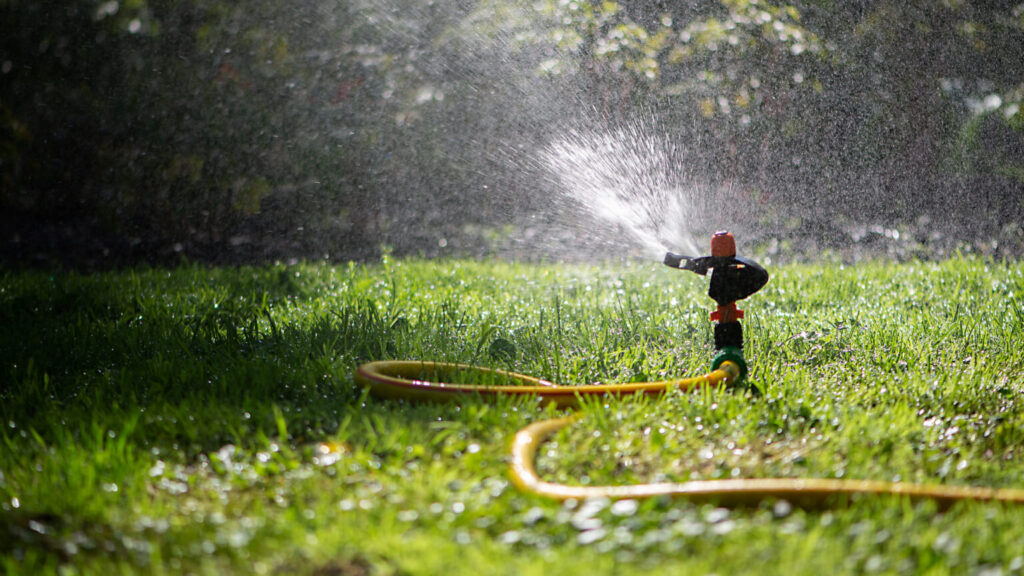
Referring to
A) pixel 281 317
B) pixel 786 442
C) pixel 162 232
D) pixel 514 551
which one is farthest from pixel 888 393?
pixel 162 232

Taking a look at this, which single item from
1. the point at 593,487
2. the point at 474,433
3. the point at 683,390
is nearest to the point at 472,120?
the point at 683,390

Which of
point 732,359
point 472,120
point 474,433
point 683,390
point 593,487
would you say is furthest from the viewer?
point 472,120

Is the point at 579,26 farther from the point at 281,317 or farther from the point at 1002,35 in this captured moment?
the point at 281,317

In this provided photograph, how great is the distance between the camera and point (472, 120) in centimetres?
682

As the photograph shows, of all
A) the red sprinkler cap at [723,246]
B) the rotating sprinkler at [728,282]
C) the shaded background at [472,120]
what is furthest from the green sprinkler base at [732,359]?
the shaded background at [472,120]

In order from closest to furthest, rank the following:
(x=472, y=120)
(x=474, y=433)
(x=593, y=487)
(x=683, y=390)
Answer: (x=593, y=487), (x=474, y=433), (x=683, y=390), (x=472, y=120)

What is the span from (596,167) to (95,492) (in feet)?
11.4

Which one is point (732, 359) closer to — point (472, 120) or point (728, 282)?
point (728, 282)

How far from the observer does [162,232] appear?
20.5 feet

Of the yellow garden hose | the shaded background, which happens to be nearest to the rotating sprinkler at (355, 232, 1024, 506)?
the yellow garden hose

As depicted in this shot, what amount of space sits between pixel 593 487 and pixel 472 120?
542cm

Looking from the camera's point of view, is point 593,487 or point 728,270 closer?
point 593,487

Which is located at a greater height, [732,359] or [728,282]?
[728,282]

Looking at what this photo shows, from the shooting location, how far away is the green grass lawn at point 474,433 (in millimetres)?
1438
